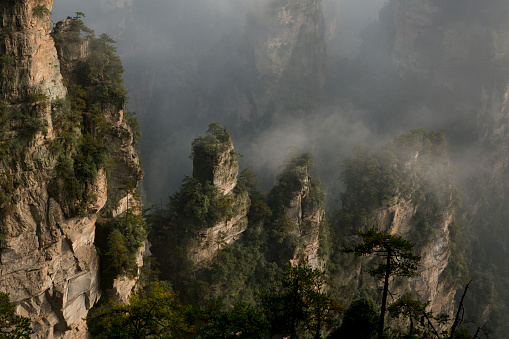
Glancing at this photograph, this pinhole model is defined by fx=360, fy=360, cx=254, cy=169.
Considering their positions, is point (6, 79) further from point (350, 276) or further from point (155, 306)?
point (350, 276)

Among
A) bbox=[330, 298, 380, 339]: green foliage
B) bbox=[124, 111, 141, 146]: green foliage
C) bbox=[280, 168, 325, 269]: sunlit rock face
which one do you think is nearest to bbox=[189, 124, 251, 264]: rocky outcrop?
bbox=[280, 168, 325, 269]: sunlit rock face

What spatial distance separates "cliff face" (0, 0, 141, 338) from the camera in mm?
19234

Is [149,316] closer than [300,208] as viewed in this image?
Yes

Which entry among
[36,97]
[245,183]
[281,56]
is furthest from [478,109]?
[36,97]

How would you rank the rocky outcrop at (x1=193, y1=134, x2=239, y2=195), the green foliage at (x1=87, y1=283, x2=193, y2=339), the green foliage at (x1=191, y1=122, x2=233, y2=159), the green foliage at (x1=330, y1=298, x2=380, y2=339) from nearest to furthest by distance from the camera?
the green foliage at (x1=87, y1=283, x2=193, y2=339), the green foliage at (x1=330, y1=298, x2=380, y2=339), the green foliage at (x1=191, y1=122, x2=233, y2=159), the rocky outcrop at (x1=193, y1=134, x2=239, y2=195)

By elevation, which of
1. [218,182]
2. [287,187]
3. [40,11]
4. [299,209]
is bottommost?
[299,209]

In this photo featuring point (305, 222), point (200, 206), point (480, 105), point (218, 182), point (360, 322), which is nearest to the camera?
point (360, 322)

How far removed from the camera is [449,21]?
83688 millimetres

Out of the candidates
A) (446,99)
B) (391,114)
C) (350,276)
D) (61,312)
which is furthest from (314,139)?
(61,312)

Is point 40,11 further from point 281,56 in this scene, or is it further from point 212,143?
point 281,56

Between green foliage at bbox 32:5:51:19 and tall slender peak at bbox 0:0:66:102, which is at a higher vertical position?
green foliage at bbox 32:5:51:19

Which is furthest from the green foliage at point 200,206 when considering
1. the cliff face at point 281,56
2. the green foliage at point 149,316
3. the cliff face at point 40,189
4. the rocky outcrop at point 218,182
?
the cliff face at point 281,56

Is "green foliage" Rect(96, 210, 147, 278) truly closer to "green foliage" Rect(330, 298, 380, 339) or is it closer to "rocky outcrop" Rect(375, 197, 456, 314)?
"green foliage" Rect(330, 298, 380, 339)

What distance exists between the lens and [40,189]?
795 inches
